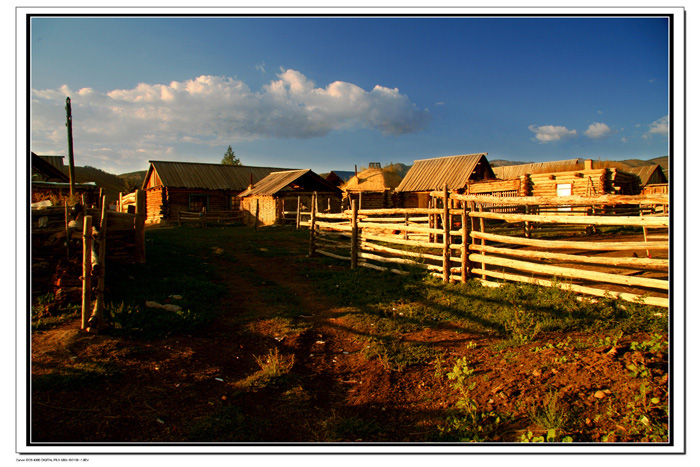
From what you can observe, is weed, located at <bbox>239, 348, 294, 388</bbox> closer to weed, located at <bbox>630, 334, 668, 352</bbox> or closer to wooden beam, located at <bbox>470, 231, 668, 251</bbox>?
weed, located at <bbox>630, 334, 668, 352</bbox>

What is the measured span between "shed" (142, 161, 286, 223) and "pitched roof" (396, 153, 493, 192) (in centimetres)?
1351

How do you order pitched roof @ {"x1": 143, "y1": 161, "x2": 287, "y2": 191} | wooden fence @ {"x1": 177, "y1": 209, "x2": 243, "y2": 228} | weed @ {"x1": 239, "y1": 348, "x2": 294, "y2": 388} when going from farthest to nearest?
pitched roof @ {"x1": 143, "y1": 161, "x2": 287, "y2": 191} → wooden fence @ {"x1": 177, "y1": 209, "x2": 243, "y2": 228} → weed @ {"x1": 239, "y1": 348, "x2": 294, "y2": 388}

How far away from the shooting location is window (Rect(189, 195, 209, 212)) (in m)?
30.1

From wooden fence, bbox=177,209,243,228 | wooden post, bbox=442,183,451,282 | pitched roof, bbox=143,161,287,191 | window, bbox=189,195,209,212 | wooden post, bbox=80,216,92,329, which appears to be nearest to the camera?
wooden post, bbox=80,216,92,329

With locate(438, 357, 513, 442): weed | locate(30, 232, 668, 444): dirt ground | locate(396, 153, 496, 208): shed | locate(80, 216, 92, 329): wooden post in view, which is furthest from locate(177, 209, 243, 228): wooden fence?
locate(438, 357, 513, 442): weed

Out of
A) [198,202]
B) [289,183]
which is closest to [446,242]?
[289,183]

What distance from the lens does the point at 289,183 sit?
24.9 m

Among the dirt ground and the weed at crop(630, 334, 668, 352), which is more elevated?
the weed at crop(630, 334, 668, 352)

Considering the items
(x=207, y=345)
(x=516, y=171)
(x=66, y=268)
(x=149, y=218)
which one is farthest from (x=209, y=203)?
(x=516, y=171)

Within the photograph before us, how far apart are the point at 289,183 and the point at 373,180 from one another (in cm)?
2139

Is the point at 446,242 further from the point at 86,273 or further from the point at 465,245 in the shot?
the point at 86,273
